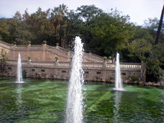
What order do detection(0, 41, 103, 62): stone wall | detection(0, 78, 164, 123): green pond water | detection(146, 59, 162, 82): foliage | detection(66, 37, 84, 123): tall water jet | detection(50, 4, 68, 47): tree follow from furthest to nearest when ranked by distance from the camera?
detection(50, 4, 68, 47): tree
detection(0, 41, 103, 62): stone wall
detection(146, 59, 162, 82): foliage
detection(0, 78, 164, 123): green pond water
detection(66, 37, 84, 123): tall water jet

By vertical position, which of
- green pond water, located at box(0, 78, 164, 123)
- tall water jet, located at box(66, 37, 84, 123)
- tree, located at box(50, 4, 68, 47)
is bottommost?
green pond water, located at box(0, 78, 164, 123)

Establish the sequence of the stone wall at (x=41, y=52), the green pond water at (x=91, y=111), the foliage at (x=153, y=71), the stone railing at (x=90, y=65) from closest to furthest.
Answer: the green pond water at (x=91, y=111), the foliage at (x=153, y=71), the stone railing at (x=90, y=65), the stone wall at (x=41, y=52)

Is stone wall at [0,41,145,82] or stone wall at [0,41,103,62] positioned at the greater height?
stone wall at [0,41,103,62]

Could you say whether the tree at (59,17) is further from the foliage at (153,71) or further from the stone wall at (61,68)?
the foliage at (153,71)

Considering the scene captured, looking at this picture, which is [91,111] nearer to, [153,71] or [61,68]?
[153,71]

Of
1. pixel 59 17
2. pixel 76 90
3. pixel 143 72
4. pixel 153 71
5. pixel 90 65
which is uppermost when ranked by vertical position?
pixel 59 17

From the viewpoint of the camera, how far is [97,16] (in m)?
38.7

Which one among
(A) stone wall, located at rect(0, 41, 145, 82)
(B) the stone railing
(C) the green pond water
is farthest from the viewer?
(A) stone wall, located at rect(0, 41, 145, 82)

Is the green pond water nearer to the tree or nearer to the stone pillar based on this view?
the stone pillar

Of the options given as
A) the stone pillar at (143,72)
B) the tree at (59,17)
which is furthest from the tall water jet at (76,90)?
the tree at (59,17)

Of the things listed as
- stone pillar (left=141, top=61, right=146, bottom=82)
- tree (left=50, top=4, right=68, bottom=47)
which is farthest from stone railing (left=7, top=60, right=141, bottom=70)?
tree (left=50, top=4, right=68, bottom=47)

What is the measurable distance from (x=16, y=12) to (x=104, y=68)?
41535mm

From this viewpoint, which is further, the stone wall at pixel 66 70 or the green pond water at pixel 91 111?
the stone wall at pixel 66 70

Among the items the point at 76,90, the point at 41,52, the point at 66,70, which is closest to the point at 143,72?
the point at 66,70
